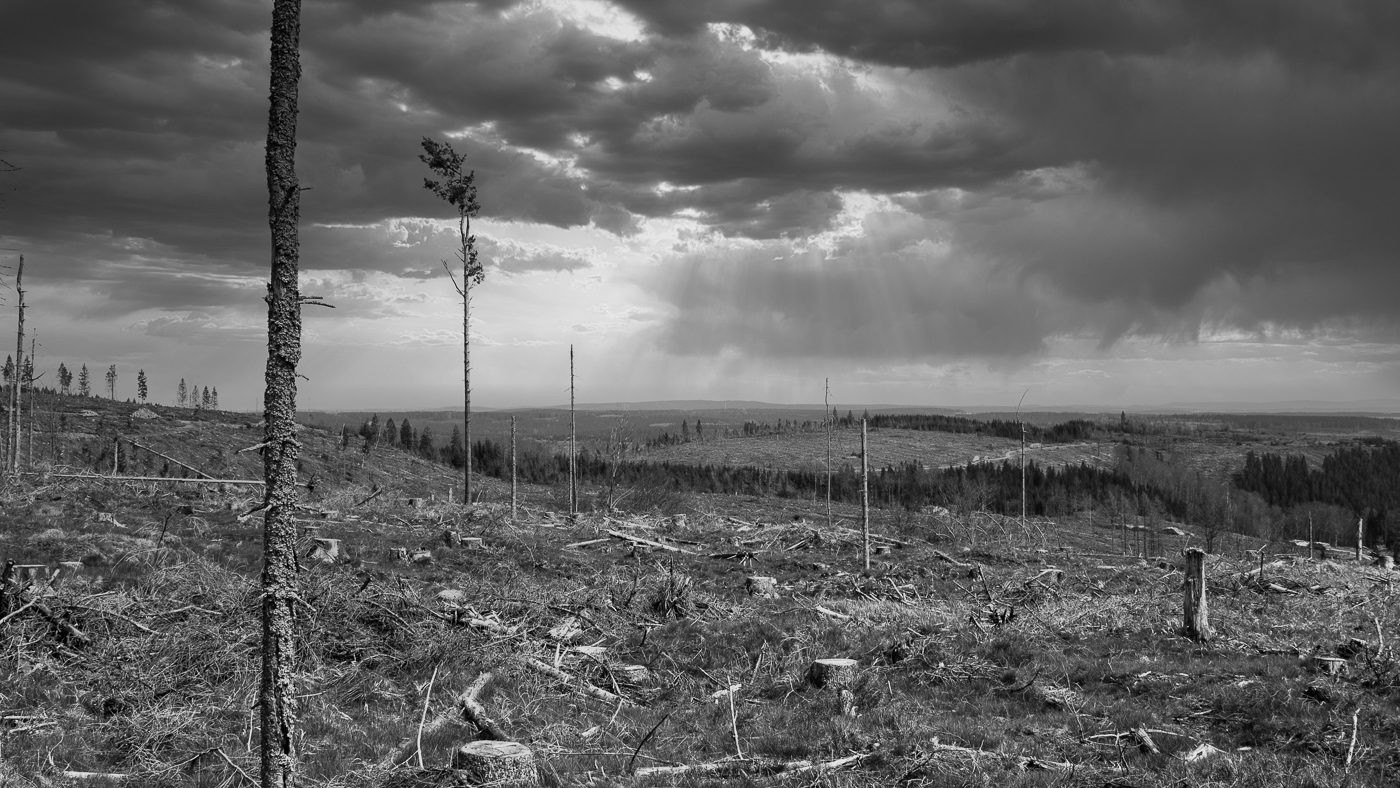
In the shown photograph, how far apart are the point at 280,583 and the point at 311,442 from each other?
67.1 m

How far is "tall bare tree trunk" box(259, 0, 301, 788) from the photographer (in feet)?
15.1

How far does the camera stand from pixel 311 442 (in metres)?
64.6

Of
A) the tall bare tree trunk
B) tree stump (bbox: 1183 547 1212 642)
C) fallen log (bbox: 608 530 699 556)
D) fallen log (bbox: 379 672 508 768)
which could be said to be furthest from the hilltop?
fallen log (bbox: 608 530 699 556)

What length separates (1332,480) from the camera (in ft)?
402

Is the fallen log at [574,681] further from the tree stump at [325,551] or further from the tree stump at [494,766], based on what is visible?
the tree stump at [325,551]

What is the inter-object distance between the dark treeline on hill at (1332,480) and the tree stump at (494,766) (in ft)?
420

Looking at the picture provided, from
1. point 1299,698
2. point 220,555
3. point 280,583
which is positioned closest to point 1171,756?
point 1299,698

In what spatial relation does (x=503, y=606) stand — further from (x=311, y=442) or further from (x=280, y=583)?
(x=311, y=442)

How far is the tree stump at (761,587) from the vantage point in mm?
17969

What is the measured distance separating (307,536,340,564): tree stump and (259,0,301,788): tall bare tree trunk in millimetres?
12309

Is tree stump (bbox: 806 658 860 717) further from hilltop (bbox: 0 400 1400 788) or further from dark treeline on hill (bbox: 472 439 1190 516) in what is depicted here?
dark treeline on hill (bbox: 472 439 1190 516)

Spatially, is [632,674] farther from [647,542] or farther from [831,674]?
[647,542]

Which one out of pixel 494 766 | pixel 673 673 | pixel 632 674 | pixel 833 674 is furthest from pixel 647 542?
pixel 494 766

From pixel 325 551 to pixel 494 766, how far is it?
37.0ft
